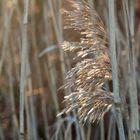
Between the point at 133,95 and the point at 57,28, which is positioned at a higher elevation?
the point at 57,28

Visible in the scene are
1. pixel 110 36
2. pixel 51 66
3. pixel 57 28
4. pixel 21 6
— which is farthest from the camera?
pixel 21 6

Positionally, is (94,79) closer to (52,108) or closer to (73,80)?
(73,80)

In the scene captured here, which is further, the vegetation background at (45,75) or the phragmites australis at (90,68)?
the vegetation background at (45,75)

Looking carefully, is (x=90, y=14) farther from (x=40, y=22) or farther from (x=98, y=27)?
(x=40, y=22)

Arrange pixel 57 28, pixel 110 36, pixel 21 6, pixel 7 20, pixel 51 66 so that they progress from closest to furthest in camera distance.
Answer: pixel 110 36 < pixel 57 28 < pixel 7 20 < pixel 51 66 < pixel 21 6

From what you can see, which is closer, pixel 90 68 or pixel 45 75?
pixel 90 68

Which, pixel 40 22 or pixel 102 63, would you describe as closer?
pixel 102 63

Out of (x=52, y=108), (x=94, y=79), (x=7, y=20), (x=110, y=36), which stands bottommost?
(x=52, y=108)

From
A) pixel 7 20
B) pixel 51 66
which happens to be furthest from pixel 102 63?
pixel 51 66

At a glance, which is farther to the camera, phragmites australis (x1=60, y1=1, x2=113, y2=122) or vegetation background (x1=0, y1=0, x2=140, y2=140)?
vegetation background (x1=0, y1=0, x2=140, y2=140)
